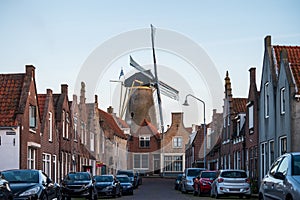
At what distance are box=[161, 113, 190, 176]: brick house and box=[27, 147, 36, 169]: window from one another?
2374 inches

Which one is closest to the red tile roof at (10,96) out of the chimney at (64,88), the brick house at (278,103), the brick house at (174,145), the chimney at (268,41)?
the chimney at (64,88)

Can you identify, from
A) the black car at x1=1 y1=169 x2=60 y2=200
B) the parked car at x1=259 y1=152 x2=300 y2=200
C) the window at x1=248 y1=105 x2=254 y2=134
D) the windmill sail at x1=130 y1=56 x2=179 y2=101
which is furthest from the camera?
the windmill sail at x1=130 y1=56 x2=179 y2=101

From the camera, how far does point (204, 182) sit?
3503 cm

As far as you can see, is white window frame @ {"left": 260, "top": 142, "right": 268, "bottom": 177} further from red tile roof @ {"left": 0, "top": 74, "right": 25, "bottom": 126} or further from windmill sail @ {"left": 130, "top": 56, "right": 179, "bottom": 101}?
windmill sail @ {"left": 130, "top": 56, "right": 179, "bottom": 101}

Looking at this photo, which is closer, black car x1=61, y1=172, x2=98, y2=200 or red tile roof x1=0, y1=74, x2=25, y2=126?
black car x1=61, y1=172, x2=98, y2=200

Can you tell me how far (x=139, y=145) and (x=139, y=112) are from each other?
579 cm

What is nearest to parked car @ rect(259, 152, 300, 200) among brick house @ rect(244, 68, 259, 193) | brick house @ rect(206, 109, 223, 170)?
brick house @ rect(244, 68, 259, 193)

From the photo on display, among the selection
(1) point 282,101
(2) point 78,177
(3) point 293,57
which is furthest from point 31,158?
(3) point 293,57

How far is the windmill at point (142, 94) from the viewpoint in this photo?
96.2m

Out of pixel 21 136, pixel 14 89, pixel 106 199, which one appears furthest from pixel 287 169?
pixel 14 89

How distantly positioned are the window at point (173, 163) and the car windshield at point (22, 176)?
2997 inches

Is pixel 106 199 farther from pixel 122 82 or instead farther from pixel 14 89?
pixel 122 82

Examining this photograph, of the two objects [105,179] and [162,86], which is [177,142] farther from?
[105,179]

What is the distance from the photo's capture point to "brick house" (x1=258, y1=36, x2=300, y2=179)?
29922 mm
